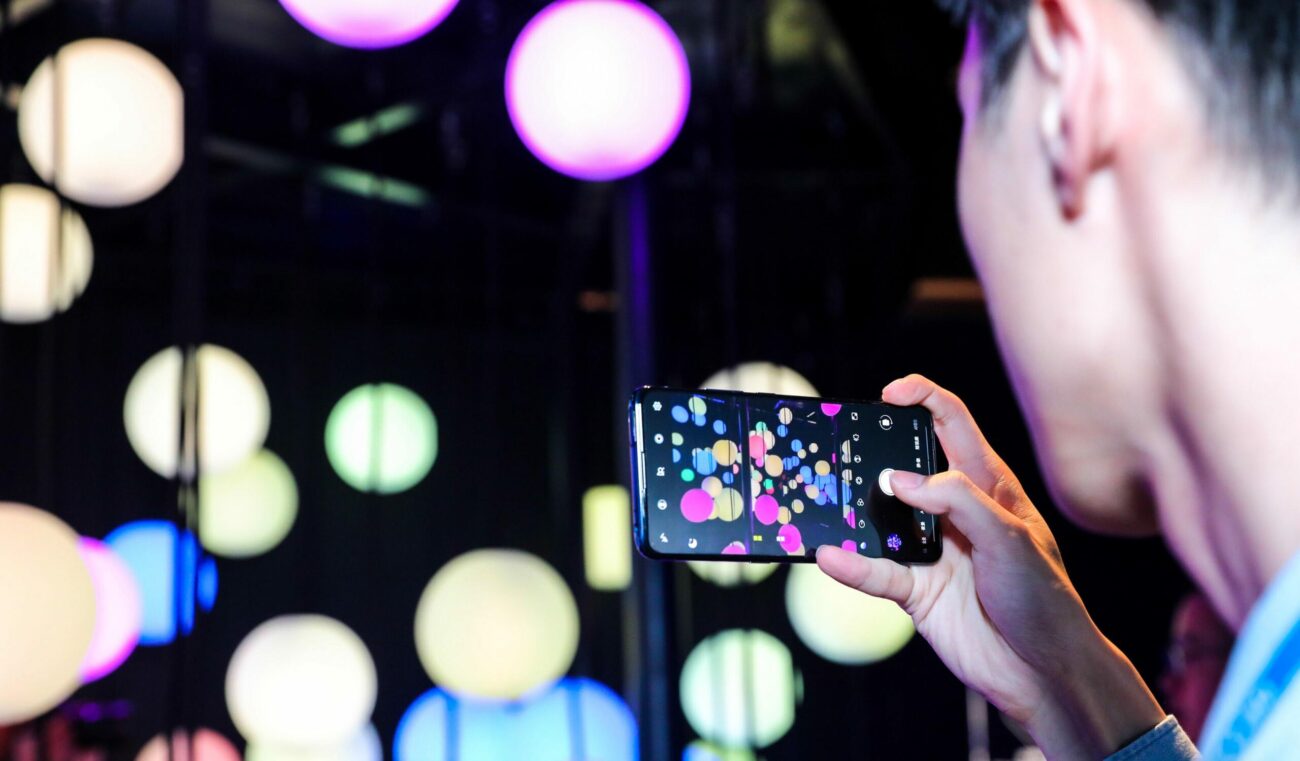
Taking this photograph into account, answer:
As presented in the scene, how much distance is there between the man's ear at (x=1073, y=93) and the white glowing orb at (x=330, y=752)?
2902 millimetres

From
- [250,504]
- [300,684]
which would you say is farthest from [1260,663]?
[250,504]

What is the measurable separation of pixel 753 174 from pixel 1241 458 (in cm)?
393

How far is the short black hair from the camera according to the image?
39 centimetres

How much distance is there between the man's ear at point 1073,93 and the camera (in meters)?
0.39

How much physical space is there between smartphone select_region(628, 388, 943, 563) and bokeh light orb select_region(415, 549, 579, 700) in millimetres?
2045

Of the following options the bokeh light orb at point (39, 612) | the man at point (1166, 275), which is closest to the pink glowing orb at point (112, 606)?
the bokeh light orb at point (39, 612)

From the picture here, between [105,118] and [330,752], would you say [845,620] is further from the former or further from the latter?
[105,118]

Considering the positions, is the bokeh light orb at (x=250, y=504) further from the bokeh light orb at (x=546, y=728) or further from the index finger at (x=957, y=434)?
the index finger at (x=957, y=434)

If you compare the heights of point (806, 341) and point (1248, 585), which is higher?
point (806, 341)

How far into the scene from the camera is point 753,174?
166 inches

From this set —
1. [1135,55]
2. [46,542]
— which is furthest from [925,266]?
[1135,55]

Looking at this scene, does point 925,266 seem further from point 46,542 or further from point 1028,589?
point 1028,589

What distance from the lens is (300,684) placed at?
2998mm

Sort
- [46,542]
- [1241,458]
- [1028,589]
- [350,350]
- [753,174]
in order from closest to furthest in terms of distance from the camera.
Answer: [1241,458], [1028,589], [46,542], [753,174], [350,350]
